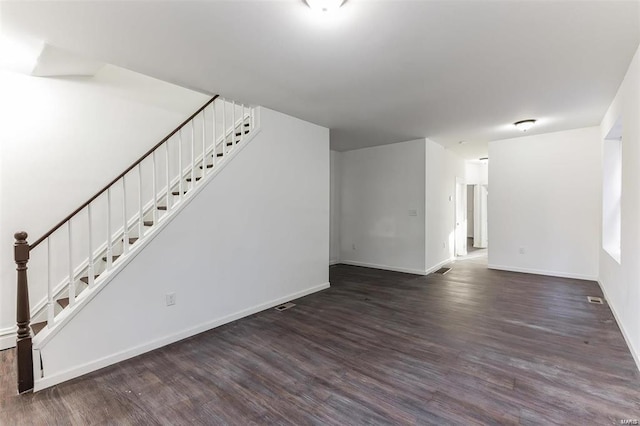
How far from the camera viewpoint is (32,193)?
3039 mm

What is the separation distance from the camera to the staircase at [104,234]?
2252 millimetres

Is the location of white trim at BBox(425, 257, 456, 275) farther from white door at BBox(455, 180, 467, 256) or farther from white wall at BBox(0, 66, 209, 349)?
white wall at BBox(0, 66, 209, 349)

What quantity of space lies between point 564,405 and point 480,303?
7.05ft

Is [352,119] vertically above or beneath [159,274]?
above

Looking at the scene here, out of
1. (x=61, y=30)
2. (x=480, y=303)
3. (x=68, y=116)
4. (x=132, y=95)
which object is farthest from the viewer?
(x=480, y=303)

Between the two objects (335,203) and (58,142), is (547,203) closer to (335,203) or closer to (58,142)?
(335,203)

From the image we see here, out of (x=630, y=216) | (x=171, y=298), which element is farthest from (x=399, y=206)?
(x=171, y=298)

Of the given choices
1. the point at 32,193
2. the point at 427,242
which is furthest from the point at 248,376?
the point at 427,242

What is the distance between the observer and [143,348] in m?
2.80

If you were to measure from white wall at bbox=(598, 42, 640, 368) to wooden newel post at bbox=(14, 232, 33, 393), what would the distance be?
4.71 m

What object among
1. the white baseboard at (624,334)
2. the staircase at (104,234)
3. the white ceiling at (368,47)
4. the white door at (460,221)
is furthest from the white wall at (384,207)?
the staircase at (104,234)

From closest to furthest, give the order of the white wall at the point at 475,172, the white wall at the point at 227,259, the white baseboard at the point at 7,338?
the white wall at the point at 227,259 → the white baseboard at the point at 7,338 → the white wall at the point at 475,172

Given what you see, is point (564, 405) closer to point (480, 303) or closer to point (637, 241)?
point (637, 241)

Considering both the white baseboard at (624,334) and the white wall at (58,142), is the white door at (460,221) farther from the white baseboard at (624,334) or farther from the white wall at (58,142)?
the white wall at (58,142)
